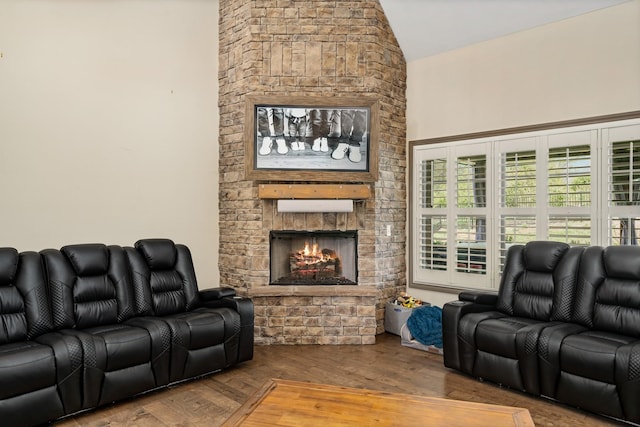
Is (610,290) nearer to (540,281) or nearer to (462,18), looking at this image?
(540,281)

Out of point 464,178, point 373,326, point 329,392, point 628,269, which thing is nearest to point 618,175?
point 628,269

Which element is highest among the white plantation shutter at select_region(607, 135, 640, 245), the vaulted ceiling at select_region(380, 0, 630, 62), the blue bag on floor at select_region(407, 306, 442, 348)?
the vaulted ceiling at select_region(380, 0, 630, 62)

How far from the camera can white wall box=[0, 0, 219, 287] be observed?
4062 millimetres

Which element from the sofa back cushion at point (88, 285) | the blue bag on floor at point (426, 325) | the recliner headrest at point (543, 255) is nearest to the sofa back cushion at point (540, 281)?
the recliner headrest at point (543, 255)

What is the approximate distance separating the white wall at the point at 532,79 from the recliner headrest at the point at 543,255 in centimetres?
130

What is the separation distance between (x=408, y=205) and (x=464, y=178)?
0.75 m

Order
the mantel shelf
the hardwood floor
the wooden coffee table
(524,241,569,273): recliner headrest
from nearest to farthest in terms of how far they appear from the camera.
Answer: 1. the wooden coffee table
2. the hardwood floor
3. (524,241,569,273): recliner headrest
4. the mantel shelf

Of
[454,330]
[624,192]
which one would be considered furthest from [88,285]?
[624,192]

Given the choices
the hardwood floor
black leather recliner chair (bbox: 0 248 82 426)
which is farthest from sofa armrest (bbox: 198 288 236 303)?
black leather recliner chair (bbox: 0 248 82 426)

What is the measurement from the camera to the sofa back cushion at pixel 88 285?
346cm

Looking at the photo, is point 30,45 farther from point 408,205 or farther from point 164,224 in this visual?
point 408,205

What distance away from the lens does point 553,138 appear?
4434mm

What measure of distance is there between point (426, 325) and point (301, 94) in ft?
8.92

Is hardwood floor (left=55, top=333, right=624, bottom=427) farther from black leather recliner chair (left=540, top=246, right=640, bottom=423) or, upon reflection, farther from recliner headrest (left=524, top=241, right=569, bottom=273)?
recliner headrest (left=524, top=241, right=569, bottom=273)
